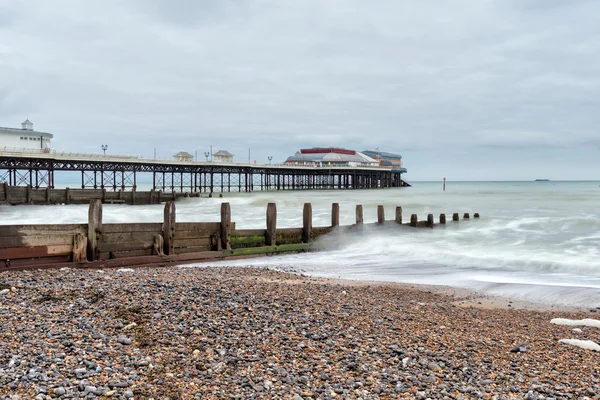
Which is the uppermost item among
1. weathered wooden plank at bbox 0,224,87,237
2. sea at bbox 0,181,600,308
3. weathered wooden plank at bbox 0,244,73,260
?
weathered wooden plank at bbox 0,224,87,237

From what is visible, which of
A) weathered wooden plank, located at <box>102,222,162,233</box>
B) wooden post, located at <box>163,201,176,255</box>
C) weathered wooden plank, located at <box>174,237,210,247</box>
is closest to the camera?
weathered wooden plank, located at <box>102,222,162,233</box>

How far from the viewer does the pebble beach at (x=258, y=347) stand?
4320 millimetres

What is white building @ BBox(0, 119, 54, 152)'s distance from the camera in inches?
2010

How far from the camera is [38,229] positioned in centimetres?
969

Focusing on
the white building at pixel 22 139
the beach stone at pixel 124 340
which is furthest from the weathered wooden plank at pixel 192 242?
the white building at pixel 22 139

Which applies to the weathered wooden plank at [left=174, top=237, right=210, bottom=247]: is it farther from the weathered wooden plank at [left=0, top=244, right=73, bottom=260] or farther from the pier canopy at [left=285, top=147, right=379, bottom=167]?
the pier canopy at [left=285, top=147, right=379, bottom=167]

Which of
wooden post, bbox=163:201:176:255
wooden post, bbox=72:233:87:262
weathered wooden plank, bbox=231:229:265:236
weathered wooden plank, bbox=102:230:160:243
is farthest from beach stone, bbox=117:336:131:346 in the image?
weathered wooden plank, bbox=231:229:265:236

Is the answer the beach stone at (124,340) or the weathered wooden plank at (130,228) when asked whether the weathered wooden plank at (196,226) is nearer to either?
the weathered wooden plank at (130,228)

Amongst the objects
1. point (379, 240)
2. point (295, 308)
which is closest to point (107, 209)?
point (379, 240)

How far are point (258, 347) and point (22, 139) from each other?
56.4 m

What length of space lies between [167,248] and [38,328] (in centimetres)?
654

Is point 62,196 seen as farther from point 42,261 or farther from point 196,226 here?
point 42,261

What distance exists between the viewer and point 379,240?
18.2 meters

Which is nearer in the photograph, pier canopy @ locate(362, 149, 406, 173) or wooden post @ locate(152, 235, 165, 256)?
wooden post @ locate(152, 235, 165, 256)
